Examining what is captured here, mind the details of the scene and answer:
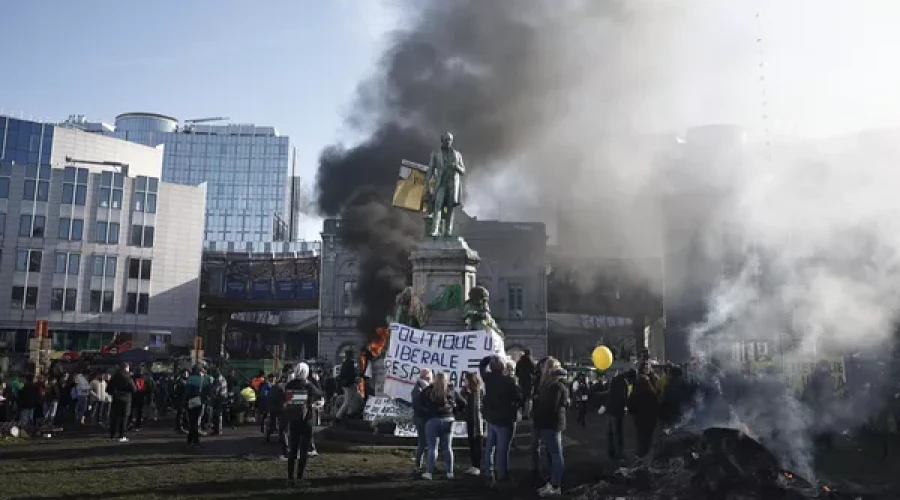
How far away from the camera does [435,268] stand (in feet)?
48.8

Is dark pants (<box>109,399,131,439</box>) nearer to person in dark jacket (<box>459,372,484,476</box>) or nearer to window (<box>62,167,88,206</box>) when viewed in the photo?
person in dark jacket (<box>459,372,484,476</box>)

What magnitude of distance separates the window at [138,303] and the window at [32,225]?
735cm

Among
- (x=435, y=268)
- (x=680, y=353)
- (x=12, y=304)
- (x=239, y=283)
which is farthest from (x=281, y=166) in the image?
(x=435, y=268)

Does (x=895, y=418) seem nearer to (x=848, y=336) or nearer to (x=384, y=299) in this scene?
(x=848, y=336)

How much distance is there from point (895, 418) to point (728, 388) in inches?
110

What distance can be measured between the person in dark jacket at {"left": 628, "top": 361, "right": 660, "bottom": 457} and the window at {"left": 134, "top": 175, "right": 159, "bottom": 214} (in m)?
49.3

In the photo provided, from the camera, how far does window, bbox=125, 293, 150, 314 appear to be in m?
51.8

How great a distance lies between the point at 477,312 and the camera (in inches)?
538

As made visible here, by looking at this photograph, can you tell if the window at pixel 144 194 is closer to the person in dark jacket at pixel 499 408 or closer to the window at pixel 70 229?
the window at pixel 70 229

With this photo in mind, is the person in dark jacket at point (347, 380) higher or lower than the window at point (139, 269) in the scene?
lower

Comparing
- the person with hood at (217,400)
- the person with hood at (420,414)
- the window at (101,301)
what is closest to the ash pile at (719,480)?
the person with hood at (420,414)

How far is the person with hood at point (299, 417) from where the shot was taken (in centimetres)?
855

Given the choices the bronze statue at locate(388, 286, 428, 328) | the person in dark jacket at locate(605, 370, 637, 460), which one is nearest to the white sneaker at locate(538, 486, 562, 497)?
the person in dark jacket at locate(605, 370, 637, 460)

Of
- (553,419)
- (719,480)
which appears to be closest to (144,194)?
(553,419)
